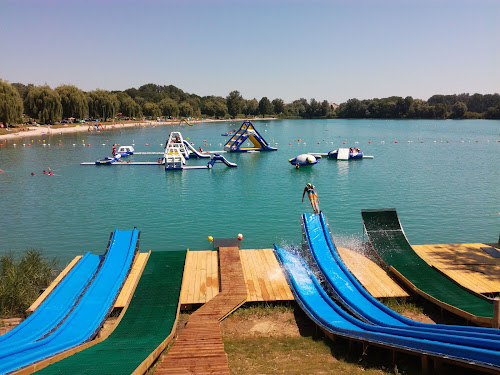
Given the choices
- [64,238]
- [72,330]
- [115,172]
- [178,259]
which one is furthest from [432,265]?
[115,172]

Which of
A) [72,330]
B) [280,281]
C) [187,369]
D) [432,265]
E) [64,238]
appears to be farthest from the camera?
[64,238]

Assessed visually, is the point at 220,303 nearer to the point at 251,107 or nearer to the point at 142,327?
the point at 142,327

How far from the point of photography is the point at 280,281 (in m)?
13.1

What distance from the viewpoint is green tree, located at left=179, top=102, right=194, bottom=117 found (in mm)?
164625

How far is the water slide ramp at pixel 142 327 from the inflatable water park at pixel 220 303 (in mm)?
31

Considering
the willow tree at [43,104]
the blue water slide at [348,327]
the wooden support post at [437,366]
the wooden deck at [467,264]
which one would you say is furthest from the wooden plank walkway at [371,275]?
the willow tree at [43,104]

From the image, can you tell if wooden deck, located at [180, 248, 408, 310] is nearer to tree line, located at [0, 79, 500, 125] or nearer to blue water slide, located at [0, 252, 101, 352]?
blue water slide, located at [0, 252, 101, 352]

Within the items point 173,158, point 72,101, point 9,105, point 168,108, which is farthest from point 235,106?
point 173,158

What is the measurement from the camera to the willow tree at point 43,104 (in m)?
91.4

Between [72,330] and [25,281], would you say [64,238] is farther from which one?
[72,330]

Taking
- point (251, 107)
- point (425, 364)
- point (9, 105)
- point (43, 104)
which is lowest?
point (425, 364)

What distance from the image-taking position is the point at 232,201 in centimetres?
2778

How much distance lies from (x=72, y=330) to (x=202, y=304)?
3.50 metres

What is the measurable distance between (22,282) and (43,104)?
90371mm
